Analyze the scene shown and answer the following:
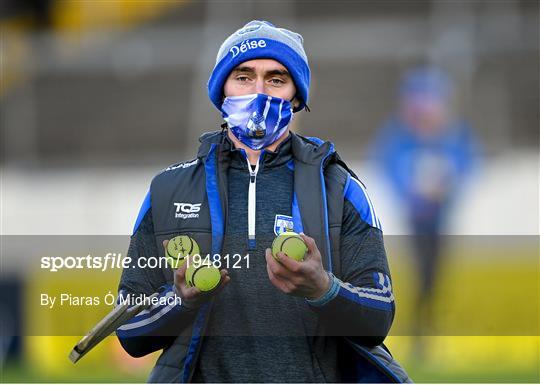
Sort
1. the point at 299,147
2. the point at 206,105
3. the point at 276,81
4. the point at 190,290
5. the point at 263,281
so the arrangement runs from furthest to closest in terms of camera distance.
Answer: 1. the point at 206,105
2. the point at 276,81
3. the point at 299,147
4. the point at 263,281
5. the point at 190,290

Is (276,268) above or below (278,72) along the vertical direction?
below

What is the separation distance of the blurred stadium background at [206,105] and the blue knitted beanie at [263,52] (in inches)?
164

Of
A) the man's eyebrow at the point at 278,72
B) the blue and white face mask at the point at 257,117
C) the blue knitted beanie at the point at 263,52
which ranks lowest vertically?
the blue and white face mask at the point at 257,117

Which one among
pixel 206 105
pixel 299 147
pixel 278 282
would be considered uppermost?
pixel 206 105

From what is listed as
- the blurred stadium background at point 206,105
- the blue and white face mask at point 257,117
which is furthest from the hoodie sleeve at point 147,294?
the blurred stadium background at point 206,105

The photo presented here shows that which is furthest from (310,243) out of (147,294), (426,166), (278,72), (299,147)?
(426,166)

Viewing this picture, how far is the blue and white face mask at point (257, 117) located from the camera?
2688 millimetres

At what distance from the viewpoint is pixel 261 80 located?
8.87 feet

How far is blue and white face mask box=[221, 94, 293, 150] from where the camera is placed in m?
2.69

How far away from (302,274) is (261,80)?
63 centimetres

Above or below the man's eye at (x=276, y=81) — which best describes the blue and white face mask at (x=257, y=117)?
below

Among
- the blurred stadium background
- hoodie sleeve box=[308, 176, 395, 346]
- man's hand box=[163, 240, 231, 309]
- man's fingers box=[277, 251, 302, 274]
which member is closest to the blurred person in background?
the blurred stadium background

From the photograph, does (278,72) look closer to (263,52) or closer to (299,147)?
(263,52)

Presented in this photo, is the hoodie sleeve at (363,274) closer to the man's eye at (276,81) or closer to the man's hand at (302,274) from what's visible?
the man's hand at (302,274)
